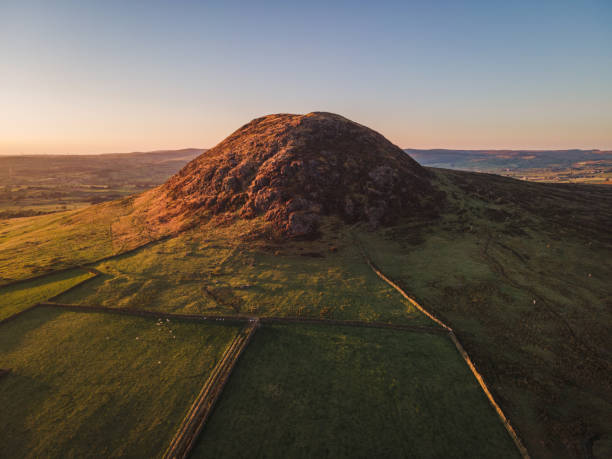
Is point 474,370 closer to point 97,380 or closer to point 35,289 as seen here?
point 97,380

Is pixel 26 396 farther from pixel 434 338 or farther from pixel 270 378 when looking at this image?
pixel 434 338

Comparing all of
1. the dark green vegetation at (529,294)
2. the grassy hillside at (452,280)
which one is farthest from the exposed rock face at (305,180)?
the dark green vegetation at (529,294)

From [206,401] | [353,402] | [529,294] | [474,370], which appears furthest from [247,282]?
[529,294]

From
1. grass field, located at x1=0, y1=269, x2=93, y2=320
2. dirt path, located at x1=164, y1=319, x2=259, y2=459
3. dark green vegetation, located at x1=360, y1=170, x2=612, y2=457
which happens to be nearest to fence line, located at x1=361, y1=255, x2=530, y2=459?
dark green vegetation, located at x1=360, y1=170, x2=612, y2=457

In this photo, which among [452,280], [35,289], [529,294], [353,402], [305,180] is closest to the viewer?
[353,402]

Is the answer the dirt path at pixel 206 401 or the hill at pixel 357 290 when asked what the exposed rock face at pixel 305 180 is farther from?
the dirt path at pixel 206 401

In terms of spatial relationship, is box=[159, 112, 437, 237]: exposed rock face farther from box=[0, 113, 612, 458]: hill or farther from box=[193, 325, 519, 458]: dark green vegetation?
box=[193, 325, 519, 458]: dark green vegetation

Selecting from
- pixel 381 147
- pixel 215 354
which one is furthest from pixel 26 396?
pixel 381 147

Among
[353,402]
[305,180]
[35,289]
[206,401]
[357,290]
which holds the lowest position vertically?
[353,402]
